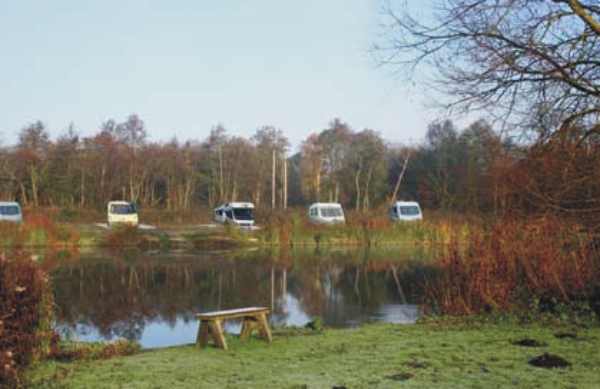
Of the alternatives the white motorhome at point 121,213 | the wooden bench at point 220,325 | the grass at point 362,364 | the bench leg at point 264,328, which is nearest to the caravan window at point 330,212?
the white motorhome at point 121,213

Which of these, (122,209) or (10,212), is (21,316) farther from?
(122,209)

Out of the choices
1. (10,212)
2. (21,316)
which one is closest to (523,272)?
(21,316)

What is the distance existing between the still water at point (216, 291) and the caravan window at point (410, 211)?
12.3 metres

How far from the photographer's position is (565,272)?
39.0ft

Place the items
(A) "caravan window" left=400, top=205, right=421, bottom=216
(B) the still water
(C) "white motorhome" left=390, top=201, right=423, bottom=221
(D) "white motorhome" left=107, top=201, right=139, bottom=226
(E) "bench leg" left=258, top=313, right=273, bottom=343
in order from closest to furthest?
(E) "bench leg" left=258, top=313, right=273, bottom=343 → (B) the still water → (D) "white motorhome" left=107, top=201, right=139, bottom=226 → (C) "white motorhome" left=390, top=201, right=423, bottom=221 → (A) "caravan window" left=400, top=205, right=421, bottom=216

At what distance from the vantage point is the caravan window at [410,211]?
42.5 meters

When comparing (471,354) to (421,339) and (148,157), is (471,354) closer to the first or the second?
(421,339)

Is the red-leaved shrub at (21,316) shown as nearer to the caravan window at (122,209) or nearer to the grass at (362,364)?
the grass at (362,364)

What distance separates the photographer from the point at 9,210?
→ 36125 mm

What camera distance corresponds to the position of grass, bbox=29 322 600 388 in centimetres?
696

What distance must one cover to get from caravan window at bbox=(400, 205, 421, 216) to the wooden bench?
1300 inches

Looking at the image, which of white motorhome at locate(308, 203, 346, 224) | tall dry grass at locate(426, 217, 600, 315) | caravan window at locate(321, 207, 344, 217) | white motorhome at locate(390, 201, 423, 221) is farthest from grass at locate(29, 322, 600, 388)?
white motorhome at locate(390, 201, 423, 221)

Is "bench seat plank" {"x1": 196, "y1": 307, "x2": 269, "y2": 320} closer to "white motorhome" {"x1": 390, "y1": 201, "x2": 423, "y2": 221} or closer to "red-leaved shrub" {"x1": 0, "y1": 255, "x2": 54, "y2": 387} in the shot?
Result: "red-leaved shrub" {"x1": 0, "y1": 255, "x2": 54, "y2": 387}

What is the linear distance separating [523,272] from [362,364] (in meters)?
5.40
